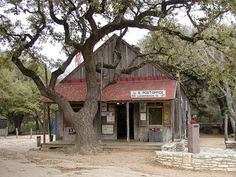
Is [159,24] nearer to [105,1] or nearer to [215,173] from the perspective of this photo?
[105,1]

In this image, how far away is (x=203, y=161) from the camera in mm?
15633

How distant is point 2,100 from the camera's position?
140 feet

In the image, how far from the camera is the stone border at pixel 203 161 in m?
15.4

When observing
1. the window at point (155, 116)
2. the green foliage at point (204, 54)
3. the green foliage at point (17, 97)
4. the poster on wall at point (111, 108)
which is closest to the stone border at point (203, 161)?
the green foliage at point (204, 54)

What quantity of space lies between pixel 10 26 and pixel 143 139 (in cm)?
1017

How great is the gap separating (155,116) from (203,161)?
9463mm

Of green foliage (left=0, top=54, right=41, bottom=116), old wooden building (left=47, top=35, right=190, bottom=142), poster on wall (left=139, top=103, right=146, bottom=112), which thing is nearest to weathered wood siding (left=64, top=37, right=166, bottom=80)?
old wooden building (left=47, top=35, right=190, bottom=142)

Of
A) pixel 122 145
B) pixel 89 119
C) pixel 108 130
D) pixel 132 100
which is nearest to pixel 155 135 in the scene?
pixel 122 145

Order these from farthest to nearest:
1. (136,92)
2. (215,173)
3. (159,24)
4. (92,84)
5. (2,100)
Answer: (2,100), (136,92), (92,84), (159,24), (215,173)

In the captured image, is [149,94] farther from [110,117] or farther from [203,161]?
[203,161]

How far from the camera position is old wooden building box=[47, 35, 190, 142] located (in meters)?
23.9

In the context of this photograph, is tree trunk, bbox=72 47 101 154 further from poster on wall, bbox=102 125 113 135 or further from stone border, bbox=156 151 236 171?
stone border, bbox=156 151 236 171

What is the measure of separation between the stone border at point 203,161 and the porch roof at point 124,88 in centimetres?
710

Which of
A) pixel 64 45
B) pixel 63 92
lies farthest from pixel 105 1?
pixel 63 92
